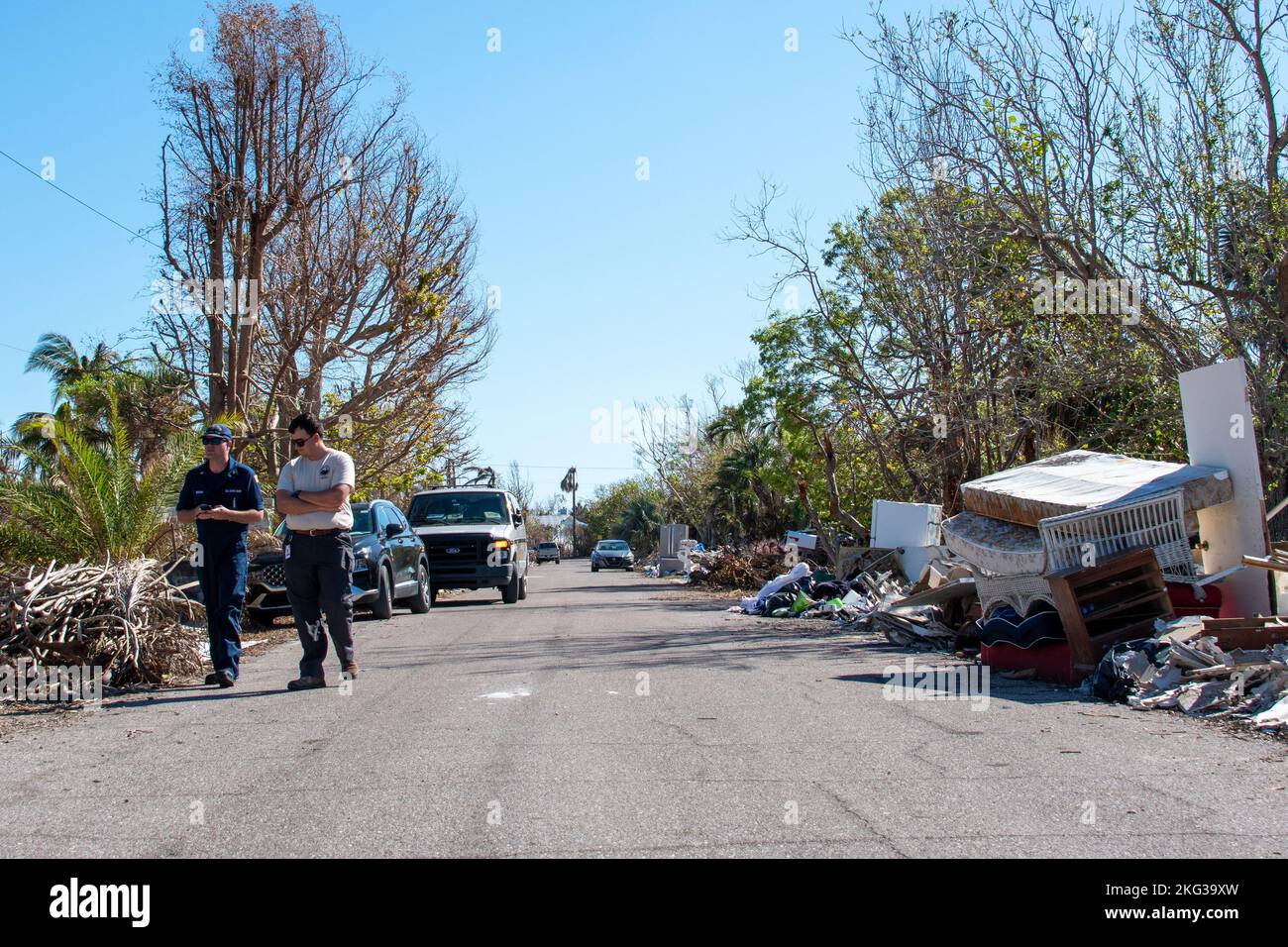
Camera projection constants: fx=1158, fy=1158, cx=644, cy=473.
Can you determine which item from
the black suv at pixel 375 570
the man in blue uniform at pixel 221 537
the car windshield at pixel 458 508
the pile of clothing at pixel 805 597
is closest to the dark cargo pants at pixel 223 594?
the man in blue uniform at pixel 221 537

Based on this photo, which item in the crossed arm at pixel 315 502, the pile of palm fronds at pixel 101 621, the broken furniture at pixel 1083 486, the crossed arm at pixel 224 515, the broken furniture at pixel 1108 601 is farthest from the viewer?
the broken furniture at pixel 1083 486

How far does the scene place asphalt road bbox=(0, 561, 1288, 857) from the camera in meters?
4.51

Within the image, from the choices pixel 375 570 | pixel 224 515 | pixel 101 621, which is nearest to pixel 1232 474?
pixel 224 515

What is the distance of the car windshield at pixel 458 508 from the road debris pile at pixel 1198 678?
15.6 m

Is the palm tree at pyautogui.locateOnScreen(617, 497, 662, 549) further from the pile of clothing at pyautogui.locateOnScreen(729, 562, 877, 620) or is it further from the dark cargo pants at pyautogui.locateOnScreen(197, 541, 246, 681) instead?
the dark cargo pants at pyautogui.locateOnScreen(197, 541, 246, 681)

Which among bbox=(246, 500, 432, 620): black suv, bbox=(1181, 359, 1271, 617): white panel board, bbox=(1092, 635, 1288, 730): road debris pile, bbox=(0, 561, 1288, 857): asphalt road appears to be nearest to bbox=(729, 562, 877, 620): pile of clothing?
bbox=(246, 500, 432, 620): black suv

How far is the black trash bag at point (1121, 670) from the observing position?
8.02 meters

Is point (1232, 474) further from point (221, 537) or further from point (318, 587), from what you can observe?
point (221, 537)

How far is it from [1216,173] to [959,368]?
770cm

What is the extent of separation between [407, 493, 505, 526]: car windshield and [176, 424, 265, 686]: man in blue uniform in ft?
43.8

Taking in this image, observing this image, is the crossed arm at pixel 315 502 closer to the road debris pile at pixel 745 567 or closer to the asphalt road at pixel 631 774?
the asphalt road at pixel 631 774

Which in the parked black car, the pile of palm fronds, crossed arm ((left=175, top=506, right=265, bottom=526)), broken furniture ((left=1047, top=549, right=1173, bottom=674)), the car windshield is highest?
the car windshield

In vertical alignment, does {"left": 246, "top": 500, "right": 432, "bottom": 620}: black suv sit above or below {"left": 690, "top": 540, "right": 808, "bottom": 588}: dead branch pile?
above

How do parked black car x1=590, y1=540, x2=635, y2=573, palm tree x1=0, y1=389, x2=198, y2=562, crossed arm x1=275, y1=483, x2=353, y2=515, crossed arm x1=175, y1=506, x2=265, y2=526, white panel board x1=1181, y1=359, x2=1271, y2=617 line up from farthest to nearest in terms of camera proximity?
parked black car x1=590, y1=540, x2=635, y2=573, palm tree x1=0, y1=389, x2=198, y2=562, white panel board x1=1181, y1=359, x2=1271, y2=617, crossed arm x1=175, y1=506, x2=265, y2=526, crossed arm x1=275, y1=483, x2=353, y2=515
